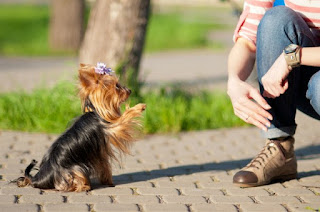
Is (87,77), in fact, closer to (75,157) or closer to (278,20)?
(75,157)

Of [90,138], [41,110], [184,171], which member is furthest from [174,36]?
[90,138]

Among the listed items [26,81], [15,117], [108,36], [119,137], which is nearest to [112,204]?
[119,137]

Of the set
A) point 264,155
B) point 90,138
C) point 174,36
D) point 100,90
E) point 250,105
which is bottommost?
point 174,36

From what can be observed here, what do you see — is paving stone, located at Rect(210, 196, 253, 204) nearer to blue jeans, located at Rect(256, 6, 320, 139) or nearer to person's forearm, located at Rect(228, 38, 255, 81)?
blue jeans, located at Rect(256, 6, 320, 139)

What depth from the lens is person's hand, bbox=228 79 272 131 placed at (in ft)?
12.4

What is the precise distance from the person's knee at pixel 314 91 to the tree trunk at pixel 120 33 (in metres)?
3.25

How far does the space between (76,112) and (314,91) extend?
3223 mm

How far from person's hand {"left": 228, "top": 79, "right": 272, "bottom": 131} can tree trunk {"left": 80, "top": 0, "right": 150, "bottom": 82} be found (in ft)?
11.1

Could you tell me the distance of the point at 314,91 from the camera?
416 cm

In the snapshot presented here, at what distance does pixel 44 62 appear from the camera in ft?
44.1

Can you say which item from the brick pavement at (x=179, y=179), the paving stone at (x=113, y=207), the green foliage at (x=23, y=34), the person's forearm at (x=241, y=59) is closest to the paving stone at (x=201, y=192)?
the brick pavement at (x=179, y=179)

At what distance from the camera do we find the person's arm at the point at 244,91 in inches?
149

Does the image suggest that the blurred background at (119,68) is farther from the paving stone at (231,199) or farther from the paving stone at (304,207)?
the paving stone at (304,207)

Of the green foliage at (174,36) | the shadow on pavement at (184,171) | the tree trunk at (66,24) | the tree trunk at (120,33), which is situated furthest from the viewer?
the green foliage at (174,36)
